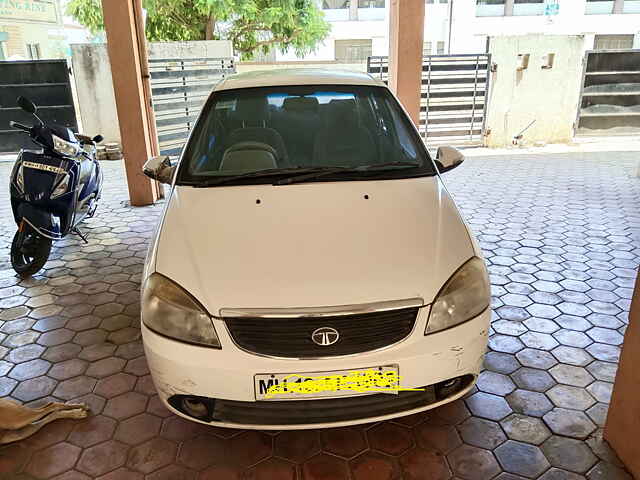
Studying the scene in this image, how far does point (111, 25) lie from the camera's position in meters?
5.14

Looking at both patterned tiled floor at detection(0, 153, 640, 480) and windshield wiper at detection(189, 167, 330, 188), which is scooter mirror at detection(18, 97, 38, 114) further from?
windshield wiper at detection(189, 167, 330, 188)

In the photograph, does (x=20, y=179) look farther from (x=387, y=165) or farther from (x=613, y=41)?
(x=613, y=41)

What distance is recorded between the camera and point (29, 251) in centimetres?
383

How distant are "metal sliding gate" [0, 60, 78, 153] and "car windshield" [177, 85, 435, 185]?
673cm

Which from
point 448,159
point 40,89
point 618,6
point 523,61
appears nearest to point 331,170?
point 448,159

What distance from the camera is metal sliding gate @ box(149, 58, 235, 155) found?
8.33 m

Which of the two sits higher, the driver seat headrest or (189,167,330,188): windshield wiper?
the driver seat headrest

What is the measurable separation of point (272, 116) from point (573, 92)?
26.7 ft

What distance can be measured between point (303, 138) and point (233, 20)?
10.9 metres

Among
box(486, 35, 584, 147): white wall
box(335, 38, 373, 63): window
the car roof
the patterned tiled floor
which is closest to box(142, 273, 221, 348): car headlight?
the patterned tiled floor

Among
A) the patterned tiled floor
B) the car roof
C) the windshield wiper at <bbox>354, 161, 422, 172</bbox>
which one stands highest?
the car roof

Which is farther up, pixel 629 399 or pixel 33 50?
pixel 33 50

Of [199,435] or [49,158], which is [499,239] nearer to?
[199,435]

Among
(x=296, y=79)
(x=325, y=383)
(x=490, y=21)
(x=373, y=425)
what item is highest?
(x=490, y=21)
